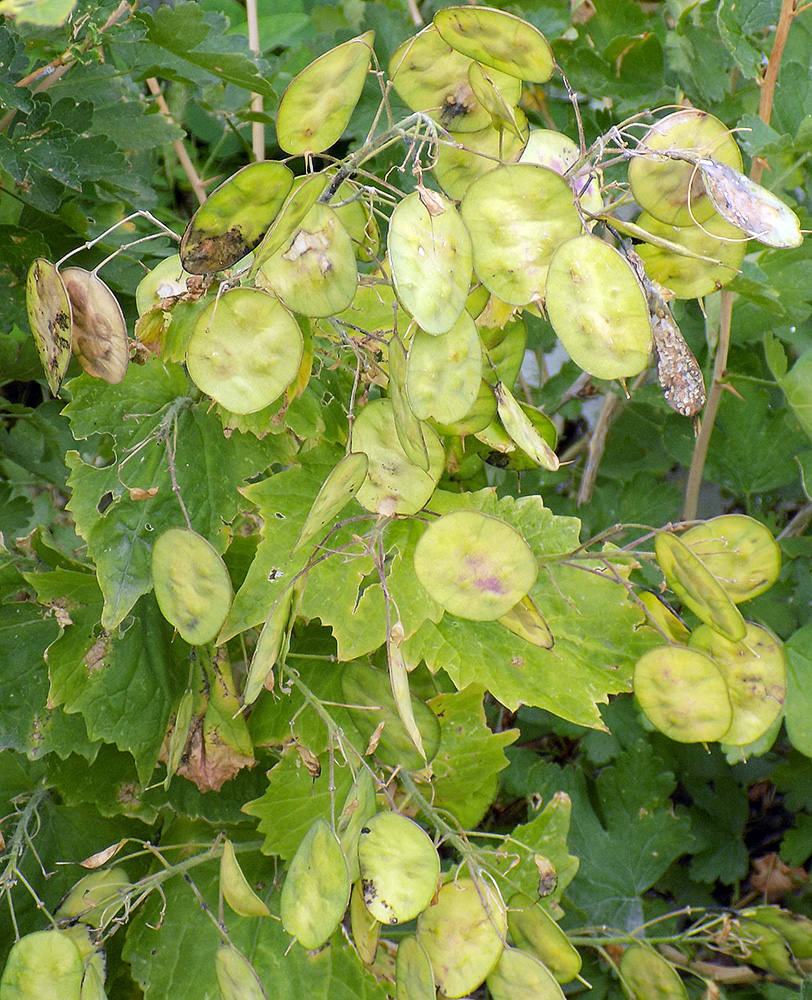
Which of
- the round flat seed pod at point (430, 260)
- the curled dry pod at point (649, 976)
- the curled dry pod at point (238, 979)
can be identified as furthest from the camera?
the curled dry pod at point (649, 976)

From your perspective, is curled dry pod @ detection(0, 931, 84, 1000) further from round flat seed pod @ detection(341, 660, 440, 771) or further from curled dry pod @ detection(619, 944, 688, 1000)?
curled dry pod @ detection(619, 944, 688, 1000)

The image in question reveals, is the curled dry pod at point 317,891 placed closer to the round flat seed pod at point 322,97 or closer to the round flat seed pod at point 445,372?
the round flat seed pod at point 445,372

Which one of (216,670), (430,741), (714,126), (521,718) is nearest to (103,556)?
(216,670)

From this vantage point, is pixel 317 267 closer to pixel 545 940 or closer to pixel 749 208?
pixel 749 208

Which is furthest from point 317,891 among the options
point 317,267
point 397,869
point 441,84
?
point 441,84

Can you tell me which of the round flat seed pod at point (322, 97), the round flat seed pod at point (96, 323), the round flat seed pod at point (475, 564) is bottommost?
the round flat seed pod at point (475, 564)

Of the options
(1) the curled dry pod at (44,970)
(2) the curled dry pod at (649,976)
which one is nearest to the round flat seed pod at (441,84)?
(1) the curled dry pod at (44,970)
